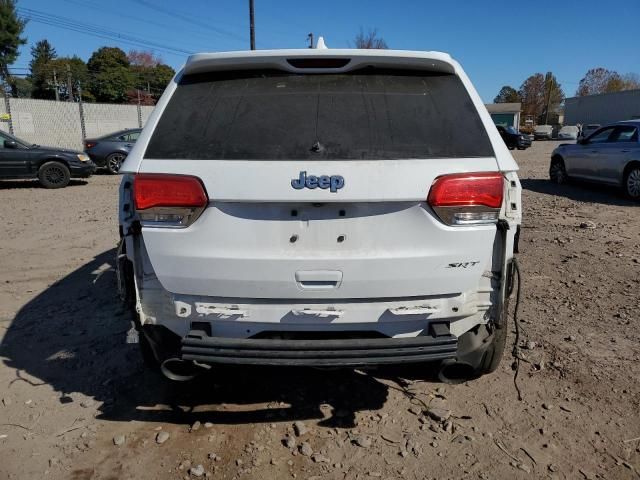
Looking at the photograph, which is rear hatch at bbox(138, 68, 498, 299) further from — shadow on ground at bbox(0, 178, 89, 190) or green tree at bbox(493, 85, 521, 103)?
green tree at bbox(493, 85, 521, 103)

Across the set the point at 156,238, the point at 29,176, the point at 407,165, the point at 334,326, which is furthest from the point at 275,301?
the point at 29,176

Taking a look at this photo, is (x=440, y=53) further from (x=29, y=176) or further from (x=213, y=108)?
(x=29, y=176)

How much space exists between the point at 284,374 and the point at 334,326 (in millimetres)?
1223

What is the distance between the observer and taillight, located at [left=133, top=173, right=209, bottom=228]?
7.60 ft

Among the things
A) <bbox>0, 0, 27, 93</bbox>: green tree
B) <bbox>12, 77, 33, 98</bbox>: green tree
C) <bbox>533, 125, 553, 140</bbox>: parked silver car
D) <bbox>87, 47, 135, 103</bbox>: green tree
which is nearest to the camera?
<bbox>0, 0, 27, 93</bbox>: green tree

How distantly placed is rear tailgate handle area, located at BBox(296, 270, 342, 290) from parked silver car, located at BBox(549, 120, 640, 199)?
33.8 ft

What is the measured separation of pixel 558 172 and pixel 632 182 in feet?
9.38

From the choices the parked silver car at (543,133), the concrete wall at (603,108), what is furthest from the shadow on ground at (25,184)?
the parked silver car at (543,133)

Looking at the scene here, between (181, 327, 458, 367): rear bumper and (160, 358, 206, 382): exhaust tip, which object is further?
(160, 358, 206, 382): exhaust tip

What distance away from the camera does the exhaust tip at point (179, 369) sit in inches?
103

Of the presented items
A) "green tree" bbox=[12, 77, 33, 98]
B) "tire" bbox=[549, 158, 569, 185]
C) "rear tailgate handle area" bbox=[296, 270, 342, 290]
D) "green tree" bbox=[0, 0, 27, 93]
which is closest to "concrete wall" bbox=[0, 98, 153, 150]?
"tire" bbox=[549, 158, 569, 185]

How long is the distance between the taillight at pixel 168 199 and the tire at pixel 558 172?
12628 mm

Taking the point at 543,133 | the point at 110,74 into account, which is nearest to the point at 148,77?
the point at 110,74

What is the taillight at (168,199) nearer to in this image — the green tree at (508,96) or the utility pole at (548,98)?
the utility pole at (548,98)
